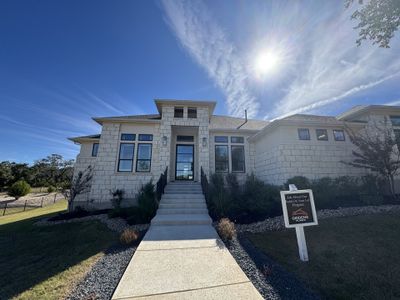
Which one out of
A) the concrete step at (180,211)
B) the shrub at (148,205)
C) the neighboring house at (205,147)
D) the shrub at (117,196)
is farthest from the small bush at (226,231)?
the shrub at (117,196)

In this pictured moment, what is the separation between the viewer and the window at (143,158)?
34.1 feet

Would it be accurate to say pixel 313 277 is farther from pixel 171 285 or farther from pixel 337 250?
pixel 171 285

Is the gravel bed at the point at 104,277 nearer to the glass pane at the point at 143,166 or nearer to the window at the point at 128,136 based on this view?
the glass pane at the point at 143,166

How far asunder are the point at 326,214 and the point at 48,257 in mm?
8374

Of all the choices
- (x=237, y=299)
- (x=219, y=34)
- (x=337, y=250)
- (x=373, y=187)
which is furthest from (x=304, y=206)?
(x=219, y=34)

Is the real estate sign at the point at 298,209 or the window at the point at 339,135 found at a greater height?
the window at the point at 339,135

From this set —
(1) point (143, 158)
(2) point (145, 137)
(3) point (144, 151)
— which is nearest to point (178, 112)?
(2) point (145, 137)

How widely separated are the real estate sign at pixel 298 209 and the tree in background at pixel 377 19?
286 inches

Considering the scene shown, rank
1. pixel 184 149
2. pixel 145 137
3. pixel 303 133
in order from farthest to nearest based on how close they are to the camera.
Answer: pixel 184 149, pixel 145 137, pixel 303 133

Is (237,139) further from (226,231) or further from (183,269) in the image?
(183,269)

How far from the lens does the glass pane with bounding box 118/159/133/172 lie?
33.6 ft

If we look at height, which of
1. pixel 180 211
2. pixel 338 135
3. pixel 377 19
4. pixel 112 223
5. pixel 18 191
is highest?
pixel 377 19

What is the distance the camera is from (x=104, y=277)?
3.11 m

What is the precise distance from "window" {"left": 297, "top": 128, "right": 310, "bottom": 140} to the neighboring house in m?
0.06
